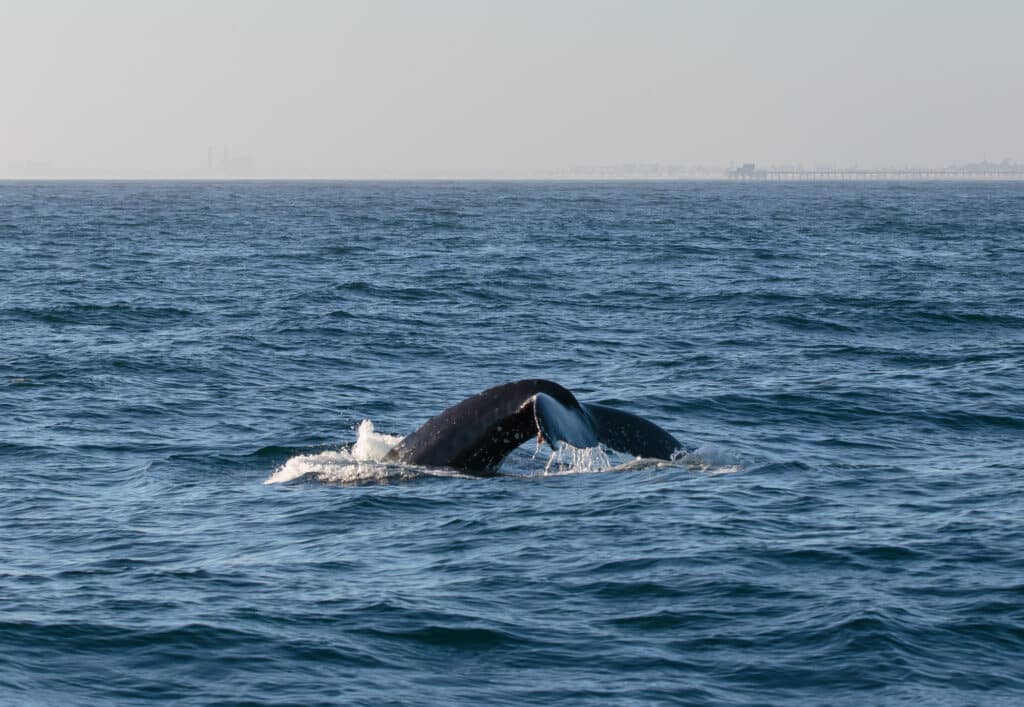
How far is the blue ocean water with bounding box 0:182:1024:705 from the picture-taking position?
993 centimetres

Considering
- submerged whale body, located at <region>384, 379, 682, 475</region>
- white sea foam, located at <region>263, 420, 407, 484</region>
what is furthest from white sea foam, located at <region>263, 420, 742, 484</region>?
submerged whale body, located at <region>384, 379, 682, 475</region>

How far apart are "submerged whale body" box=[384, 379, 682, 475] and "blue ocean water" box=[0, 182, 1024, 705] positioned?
31 centimetres

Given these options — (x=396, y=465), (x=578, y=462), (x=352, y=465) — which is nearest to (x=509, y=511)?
(x=396, y=465)

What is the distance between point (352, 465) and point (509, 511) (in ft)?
9.06

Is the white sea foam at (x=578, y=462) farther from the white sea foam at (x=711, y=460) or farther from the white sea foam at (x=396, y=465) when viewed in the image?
the white sea foam at (x=711, y=460)

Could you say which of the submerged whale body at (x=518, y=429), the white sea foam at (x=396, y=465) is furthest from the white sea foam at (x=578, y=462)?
the submerged whale body at (x=518, y=429)

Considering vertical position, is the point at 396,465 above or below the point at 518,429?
below

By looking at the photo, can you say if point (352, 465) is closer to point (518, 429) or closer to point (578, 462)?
point (578, 462)

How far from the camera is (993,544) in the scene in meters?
13.0

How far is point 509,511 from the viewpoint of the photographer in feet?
46.3

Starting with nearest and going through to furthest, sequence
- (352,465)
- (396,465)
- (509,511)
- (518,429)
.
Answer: (509,511), (518,429), (396,465), (352,465)

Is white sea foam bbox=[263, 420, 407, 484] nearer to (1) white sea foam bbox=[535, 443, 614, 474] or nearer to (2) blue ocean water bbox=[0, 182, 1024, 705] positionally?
(2) blue ocean water bbox=[0, 182, 1024, 705]

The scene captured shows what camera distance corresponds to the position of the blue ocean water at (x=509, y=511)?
9.93 m

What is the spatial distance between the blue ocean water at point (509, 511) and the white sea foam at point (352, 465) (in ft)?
0.19
